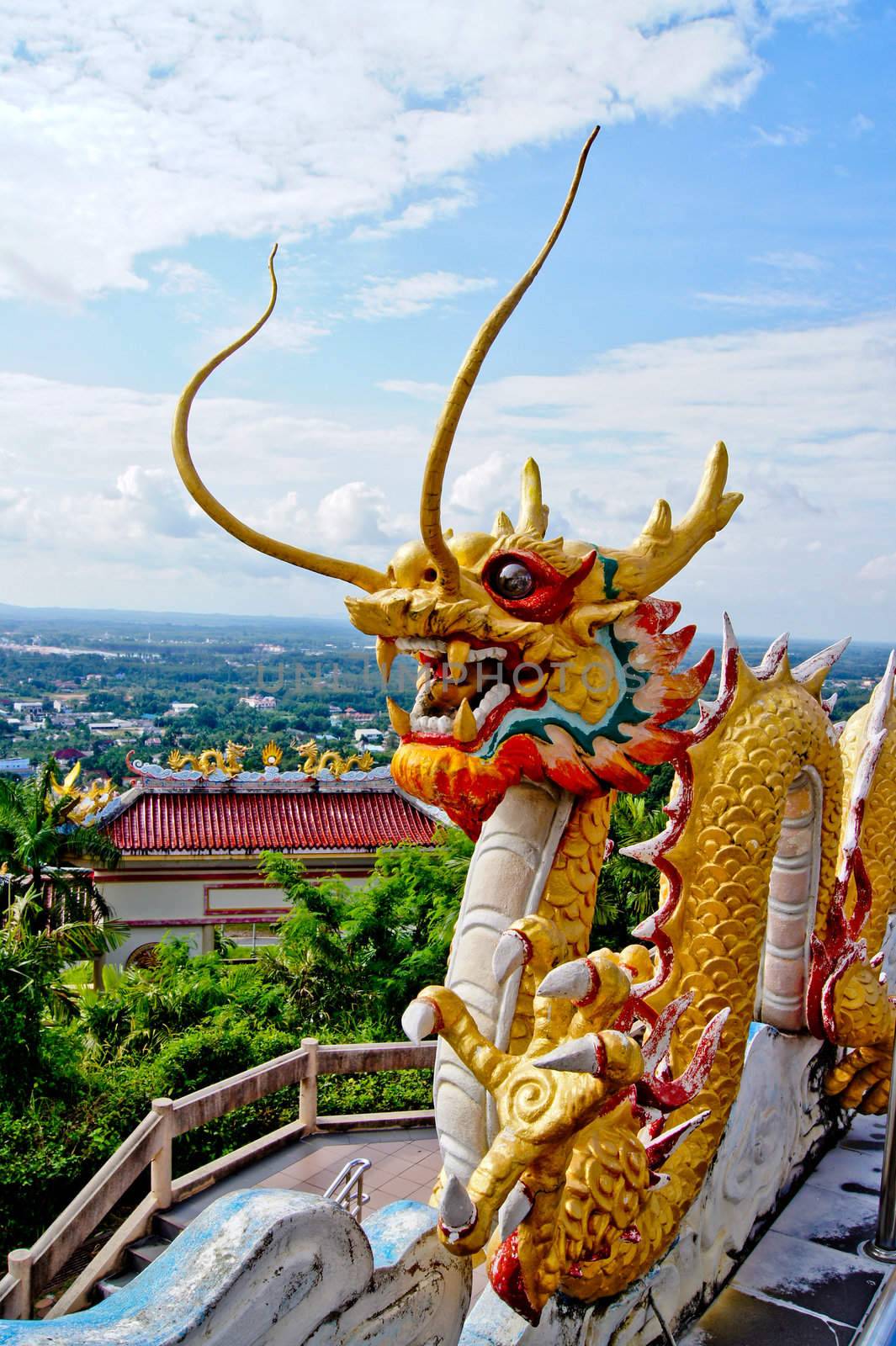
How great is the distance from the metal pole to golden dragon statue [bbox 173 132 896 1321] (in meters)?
0.47

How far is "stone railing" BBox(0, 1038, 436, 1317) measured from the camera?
617cm

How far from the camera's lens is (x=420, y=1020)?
8.61ft

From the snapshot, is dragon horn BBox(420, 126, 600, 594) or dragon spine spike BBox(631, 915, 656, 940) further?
dragon spine spike BBox(631, 915, 656, 940)

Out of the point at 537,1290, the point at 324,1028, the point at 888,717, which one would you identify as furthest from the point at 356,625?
the point at 324,1028

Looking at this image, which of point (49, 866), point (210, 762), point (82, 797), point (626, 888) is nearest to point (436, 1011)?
point (626, 888)

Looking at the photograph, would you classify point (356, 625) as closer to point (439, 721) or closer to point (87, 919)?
point (439, 721)

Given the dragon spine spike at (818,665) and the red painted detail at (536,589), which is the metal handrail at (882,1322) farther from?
the red painted detail at (536,589)

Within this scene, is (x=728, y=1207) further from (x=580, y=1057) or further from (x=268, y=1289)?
(x=268, y=1289)

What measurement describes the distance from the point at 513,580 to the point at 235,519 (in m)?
0.96

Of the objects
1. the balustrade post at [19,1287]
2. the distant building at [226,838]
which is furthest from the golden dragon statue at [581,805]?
the distant building at [226,838]

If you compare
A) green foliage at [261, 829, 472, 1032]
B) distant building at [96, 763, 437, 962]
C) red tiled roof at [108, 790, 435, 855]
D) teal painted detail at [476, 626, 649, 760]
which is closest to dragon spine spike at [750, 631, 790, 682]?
teal painted detail at [476, 626, 649, 760]

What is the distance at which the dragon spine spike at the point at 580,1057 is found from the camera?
2.46 m

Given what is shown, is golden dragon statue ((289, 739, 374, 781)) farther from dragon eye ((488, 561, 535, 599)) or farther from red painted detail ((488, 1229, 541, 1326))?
red painted detail ((488, 1229, 541, 1326))

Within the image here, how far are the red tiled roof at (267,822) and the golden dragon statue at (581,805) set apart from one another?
31.5 ft
